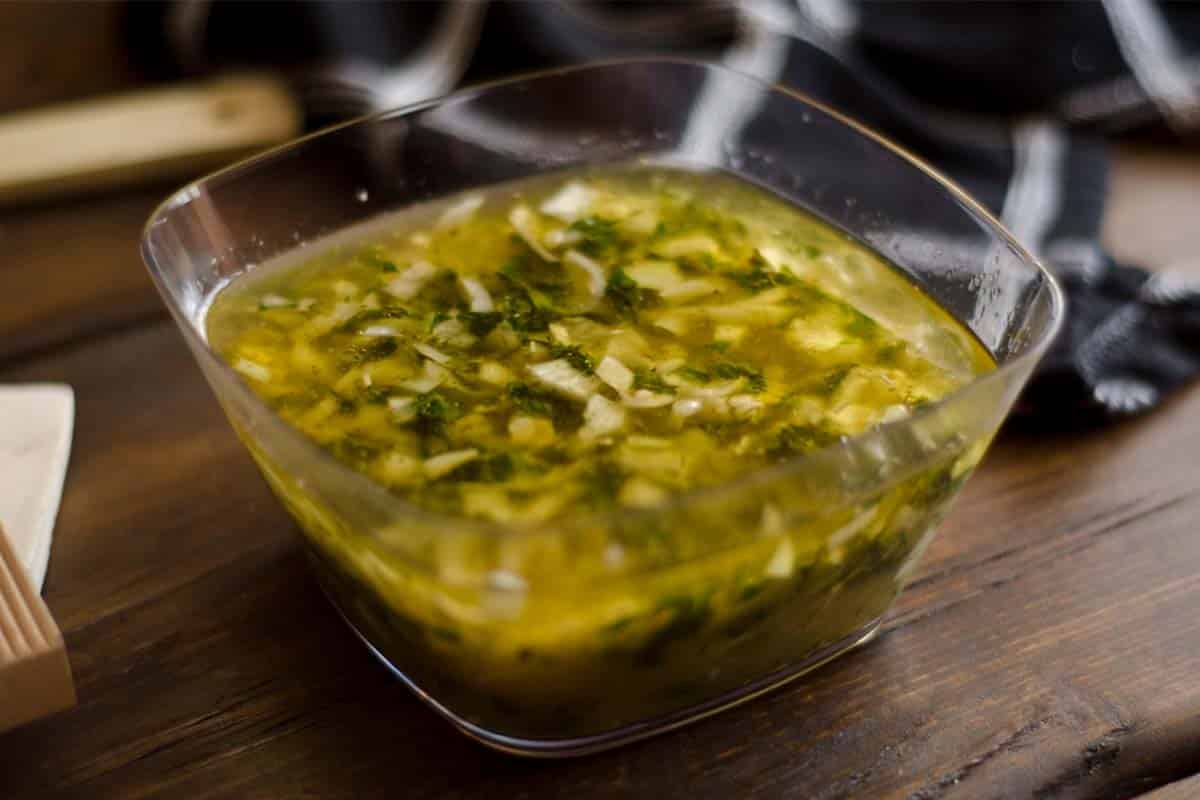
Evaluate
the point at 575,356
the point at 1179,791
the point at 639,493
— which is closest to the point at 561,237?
the point at 575,356

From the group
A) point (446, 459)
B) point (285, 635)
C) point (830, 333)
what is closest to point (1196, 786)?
point (830, 333)

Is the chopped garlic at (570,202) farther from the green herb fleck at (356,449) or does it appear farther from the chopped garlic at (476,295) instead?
the green herb fleck at (356,449)

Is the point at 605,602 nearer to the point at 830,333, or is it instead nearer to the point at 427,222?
the point at 830,333

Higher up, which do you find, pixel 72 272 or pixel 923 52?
pixel 923 52

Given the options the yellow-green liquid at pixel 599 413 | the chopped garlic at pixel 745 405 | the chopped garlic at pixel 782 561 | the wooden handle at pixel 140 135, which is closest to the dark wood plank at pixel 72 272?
the wooden handle at pixel 140 135

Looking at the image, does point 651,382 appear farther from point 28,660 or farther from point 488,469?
point 28,660

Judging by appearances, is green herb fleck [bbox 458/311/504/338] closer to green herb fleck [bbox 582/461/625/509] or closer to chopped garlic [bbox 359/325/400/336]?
chopped garlic [bbox 359/325/400/336]
